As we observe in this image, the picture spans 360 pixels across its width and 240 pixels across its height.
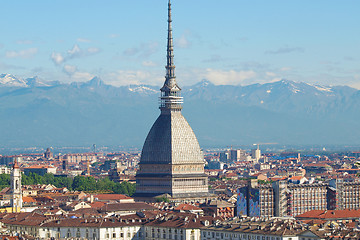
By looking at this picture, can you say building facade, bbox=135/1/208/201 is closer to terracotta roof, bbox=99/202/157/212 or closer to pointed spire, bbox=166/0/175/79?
pointed spire, bbox=166/0/175/79

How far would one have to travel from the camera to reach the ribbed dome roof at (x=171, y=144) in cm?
14475

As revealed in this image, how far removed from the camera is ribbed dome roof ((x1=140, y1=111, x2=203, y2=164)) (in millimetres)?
144750

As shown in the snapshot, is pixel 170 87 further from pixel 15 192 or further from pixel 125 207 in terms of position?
pixel 125 207

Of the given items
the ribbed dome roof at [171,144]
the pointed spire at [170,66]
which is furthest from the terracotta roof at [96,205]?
the pointed spire at [170,66]

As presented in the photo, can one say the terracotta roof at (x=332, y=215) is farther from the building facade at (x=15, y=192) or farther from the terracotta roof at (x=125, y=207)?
the building facade at (x=15, y=192)

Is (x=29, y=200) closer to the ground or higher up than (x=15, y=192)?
closer to the ground

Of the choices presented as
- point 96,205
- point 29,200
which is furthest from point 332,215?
point 29,200

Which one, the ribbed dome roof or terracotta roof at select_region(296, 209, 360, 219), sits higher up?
the ribbed dome roof

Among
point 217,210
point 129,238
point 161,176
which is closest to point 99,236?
point 129,238

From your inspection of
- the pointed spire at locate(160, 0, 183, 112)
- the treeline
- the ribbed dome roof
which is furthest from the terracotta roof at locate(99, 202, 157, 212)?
the treeline

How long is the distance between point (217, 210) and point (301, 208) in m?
9.99

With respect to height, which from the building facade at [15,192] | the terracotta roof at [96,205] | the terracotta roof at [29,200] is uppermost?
the building facade at [15,192]

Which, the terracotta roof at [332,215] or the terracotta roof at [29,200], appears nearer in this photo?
the terracotta roof at [332,215]

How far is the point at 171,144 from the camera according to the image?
144875mm
